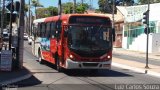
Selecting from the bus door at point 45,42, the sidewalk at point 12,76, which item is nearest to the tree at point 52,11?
the bus door at point 45,42

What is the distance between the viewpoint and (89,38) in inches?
918

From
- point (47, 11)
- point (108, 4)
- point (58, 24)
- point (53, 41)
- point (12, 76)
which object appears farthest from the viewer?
point (47, 11)

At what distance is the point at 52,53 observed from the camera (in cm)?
2662

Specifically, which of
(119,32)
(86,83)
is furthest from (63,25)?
(119,32)

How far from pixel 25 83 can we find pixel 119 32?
2652 inches

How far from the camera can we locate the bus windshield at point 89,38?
2312cm

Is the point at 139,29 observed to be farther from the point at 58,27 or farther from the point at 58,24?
the point at 58,27

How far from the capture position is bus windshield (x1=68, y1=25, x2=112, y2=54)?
2312 cm

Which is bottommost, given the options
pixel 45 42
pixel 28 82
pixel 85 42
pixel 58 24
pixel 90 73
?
pixel 90 73

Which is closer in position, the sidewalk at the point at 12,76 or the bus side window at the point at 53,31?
the sidewalk at the point at 12,76

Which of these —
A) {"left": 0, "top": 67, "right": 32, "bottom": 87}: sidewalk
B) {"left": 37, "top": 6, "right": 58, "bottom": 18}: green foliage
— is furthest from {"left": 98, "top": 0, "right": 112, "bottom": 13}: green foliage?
{"left": 0, "top": 67, "right": 32, "bottom": 87}: sidewalk

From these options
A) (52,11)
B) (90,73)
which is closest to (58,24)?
(90,73)

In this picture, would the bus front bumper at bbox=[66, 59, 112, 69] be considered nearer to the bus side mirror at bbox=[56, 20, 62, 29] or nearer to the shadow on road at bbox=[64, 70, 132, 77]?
the shadow on road at bbox=[64, 70, 132, 77]

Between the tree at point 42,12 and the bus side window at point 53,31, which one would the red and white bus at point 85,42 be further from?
the tree at point 42,12
